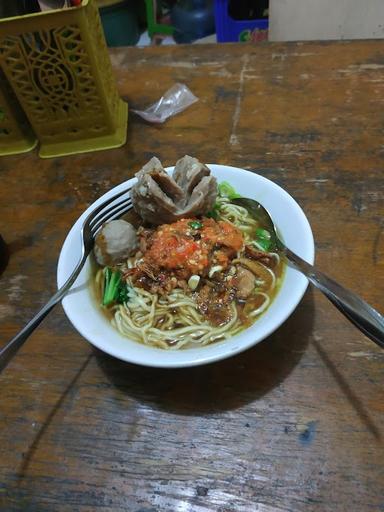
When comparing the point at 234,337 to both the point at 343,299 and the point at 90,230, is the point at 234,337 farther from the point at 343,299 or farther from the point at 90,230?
the point at 90,230

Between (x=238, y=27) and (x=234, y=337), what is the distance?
3201 mm

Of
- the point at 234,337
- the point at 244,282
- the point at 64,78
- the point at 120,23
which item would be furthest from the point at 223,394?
the point at 120,23

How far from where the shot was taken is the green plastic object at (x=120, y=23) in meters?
3.67

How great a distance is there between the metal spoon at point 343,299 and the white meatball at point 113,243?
449mm

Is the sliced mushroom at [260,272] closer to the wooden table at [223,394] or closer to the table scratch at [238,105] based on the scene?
the wooden table at [223,394]

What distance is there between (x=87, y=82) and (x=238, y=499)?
1.61 meters

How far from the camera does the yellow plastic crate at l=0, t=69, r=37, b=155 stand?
1.81 meters

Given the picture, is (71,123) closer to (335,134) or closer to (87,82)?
(87,82)

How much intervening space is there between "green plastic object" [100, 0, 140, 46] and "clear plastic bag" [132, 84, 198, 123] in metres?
2.14

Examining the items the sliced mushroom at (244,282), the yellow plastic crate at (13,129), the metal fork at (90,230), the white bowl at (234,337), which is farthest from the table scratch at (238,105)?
the yellow plastic crate at (13,129)

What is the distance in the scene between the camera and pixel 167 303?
1.23 meters

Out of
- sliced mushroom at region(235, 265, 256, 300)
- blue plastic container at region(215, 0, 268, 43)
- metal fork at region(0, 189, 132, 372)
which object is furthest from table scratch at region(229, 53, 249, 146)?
blue plastic container at region(215, 0, 268, 43)

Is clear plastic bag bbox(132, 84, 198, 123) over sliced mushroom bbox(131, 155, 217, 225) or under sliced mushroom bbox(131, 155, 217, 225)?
under

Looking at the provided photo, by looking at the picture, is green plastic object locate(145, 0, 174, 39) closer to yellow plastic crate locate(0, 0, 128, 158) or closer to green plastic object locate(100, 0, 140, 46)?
green plastic object locate(100, 0, 140, 46)
